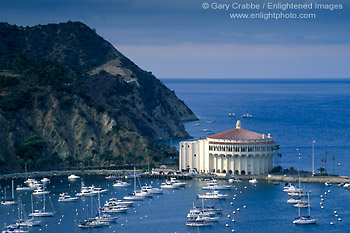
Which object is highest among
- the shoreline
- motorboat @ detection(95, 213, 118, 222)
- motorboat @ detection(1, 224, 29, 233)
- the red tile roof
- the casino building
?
the red tile roof

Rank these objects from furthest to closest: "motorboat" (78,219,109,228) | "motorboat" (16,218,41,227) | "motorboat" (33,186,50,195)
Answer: "motorboat" (33,186,50,195), "motorboat" (78,219,109,228), "motorboat" (16,218,41,227)

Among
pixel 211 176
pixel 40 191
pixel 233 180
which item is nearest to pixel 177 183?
pixel 211 176

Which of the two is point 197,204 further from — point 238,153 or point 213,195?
point 238,153

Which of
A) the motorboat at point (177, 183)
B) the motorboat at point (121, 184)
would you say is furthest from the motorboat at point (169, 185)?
the motorboat at point (121, 184)

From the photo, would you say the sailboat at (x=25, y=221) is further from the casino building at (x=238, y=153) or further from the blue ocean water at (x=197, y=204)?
the casino building at (x=238, y=153)

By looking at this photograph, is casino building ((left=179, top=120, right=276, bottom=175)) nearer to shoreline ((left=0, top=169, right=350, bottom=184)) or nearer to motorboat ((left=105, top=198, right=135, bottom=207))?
shoreline ((left=0, top=169, right=350, bottom=184))

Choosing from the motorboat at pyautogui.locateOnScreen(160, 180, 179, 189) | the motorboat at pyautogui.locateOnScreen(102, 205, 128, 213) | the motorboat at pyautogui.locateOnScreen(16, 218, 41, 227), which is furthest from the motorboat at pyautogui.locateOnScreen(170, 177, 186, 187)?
the motorboat at pyautogui.locateOnScreen(16, 218, 41, 227)

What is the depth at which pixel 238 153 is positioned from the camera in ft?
575

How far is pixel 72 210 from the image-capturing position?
14662 centimetres

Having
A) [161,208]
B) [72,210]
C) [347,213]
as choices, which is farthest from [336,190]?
[72,210]

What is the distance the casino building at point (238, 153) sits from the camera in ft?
575

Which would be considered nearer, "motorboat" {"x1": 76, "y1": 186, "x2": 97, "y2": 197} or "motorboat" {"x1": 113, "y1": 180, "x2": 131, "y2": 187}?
"motorboat" {"x1": 76, "y1": 186, "x2": 97, "y2": 197}

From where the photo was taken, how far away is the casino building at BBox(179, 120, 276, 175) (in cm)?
17538

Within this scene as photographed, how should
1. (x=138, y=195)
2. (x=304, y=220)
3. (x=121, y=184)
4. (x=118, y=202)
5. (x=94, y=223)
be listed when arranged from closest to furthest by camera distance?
(x=94, y=223)
(x=304, y=220)
(x=118, y=202)
(x=138, y=195)
(x=121, y=184)
